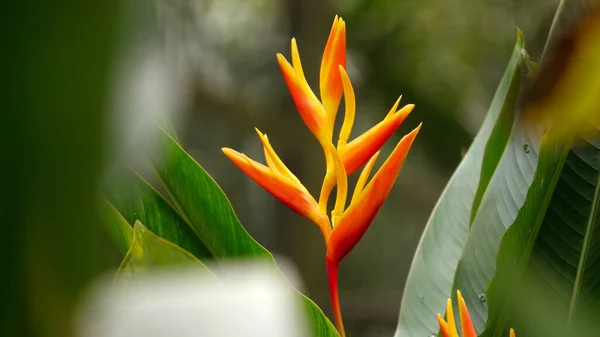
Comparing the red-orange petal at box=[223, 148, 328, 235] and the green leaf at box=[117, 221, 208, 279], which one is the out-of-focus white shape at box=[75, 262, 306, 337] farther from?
the red-orange petal at box=[223, 148, 328, 235]

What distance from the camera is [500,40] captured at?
7.68 feet

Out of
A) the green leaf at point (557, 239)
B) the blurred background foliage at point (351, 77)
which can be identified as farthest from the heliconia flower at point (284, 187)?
the blurred background foliage at point (351, 77)

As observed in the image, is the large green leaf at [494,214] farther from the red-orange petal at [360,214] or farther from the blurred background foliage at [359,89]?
the blurred background foliage at [359,89]

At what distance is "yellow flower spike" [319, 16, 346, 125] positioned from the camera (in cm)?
41

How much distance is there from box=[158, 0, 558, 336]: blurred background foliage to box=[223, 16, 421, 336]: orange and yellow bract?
1715mm

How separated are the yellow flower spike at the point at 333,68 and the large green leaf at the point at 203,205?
9 centimetres

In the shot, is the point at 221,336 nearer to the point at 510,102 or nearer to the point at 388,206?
the point at 510,102

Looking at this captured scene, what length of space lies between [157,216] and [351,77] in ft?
5.92

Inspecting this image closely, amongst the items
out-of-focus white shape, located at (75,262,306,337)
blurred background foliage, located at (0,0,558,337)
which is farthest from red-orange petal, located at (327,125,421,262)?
blurred background foliage, located at (0,0,558,337)

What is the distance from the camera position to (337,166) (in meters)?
0.40

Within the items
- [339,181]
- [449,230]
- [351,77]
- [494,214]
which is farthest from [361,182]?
[351,77]

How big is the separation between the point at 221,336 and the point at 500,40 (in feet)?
7.79

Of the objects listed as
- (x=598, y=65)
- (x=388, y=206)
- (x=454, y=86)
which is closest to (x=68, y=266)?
(x=598, y=65)

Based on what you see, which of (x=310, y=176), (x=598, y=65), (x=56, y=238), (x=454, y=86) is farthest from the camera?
(x=454, y=86)
